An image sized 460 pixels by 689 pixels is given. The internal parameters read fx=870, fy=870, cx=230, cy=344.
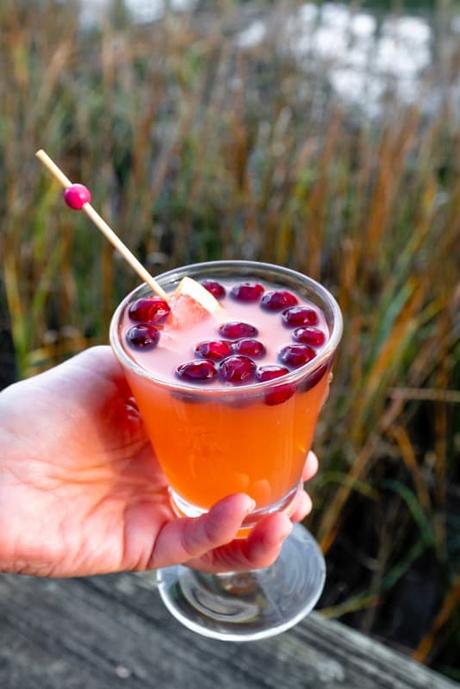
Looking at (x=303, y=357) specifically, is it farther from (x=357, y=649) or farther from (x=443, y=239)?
(x=443, y=239)

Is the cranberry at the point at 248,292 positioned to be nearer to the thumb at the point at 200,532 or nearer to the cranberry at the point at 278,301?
the cranberry at the point at 278,301

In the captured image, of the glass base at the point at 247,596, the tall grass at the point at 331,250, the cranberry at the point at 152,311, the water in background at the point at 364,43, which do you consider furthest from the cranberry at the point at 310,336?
the water in background at the point at 364,43

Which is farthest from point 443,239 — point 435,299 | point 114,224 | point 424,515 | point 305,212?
point 114,224

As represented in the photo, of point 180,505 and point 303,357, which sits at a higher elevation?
point 303,357

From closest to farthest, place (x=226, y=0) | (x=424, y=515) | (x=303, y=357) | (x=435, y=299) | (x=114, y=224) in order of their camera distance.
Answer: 1. (x=303, y=357)
2. (x=424, y=515)
3. (x=435, y=299)
4. (x=114, y=224)
5. (x=226, y=0)

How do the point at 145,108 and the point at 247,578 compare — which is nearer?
the point at 247,578
